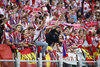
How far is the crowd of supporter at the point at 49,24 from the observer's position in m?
11.1

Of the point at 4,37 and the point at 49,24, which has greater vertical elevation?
the point at 49,24

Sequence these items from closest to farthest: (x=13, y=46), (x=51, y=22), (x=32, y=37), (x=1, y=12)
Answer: (x=13, y=46)
(x=32, y=37)
(x=1, y=12)
(x=51, y=22)

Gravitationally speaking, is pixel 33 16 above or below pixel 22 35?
above

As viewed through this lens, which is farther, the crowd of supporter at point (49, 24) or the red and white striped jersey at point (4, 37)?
the crowd of supporter at point (49, 24)

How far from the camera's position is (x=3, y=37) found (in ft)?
35.2

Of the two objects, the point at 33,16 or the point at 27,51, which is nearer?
the point at 27,51

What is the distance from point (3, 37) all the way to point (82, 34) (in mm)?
4603

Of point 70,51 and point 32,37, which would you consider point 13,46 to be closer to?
point 32,37

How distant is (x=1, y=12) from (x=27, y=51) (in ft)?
9.64

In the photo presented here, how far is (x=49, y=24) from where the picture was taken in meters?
13.5

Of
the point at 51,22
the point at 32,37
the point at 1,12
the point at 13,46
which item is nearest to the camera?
the point at 13,46

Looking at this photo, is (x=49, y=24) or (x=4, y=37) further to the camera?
(x=49, y=24)

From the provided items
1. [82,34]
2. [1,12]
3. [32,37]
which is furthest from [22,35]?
[82,34]

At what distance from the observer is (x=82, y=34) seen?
14.1 meters
